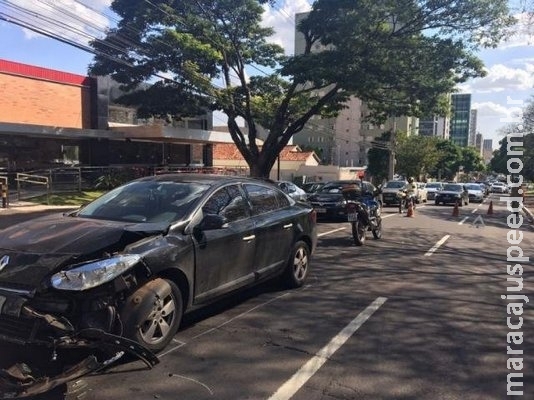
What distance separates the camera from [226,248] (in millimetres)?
5656

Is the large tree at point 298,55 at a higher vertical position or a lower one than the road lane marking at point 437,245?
higher

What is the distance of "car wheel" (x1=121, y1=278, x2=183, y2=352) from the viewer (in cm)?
438

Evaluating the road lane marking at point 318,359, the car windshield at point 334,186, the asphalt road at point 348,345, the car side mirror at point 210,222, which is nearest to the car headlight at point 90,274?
the asphalt road at point 348,345

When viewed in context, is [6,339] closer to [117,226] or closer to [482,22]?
[117,226]

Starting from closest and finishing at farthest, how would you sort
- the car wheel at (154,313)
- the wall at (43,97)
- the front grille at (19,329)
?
the front grille at (19,329), the car wheel at (154,313), the wall at (43,97)

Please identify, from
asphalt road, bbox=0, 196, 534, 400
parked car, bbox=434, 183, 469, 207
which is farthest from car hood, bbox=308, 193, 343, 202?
parked car, bbox=434, 183, 469, 207

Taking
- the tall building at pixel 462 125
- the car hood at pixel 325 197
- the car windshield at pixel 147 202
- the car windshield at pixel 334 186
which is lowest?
the car hood at pixel 325 197

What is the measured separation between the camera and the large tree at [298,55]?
73.8 ft

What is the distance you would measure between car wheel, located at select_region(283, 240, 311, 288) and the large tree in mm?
15807

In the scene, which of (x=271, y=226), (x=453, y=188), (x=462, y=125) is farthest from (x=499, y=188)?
(x=271, y=226)

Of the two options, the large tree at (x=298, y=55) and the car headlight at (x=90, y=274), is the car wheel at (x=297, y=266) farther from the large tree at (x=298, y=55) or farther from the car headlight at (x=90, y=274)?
the large tree at (x=298, y=55)

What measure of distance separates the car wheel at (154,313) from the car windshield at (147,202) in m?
0.77

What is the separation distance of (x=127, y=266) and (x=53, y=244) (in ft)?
2.12

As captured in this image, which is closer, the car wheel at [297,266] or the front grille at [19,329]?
the front grille at [19,329]
